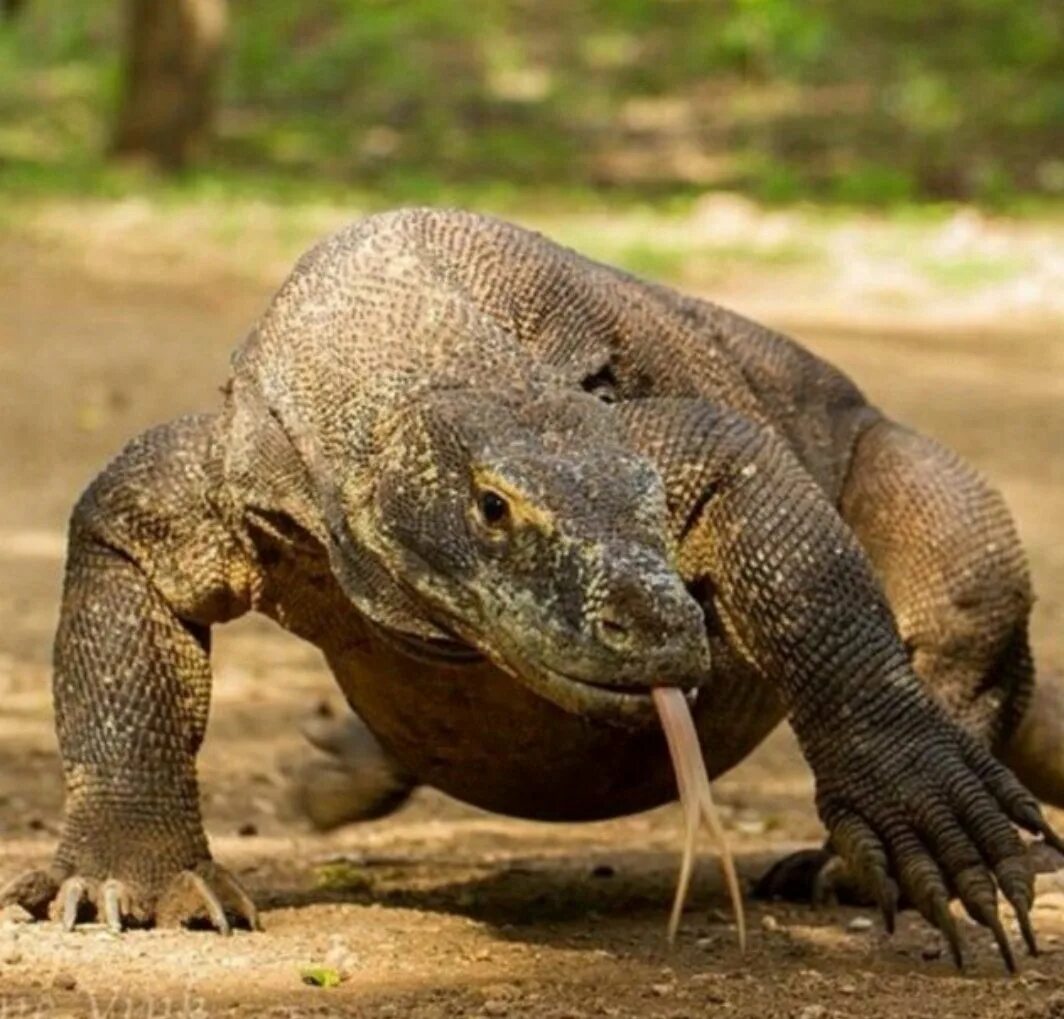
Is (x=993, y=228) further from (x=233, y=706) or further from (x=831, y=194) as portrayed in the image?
(x=233, y=706)

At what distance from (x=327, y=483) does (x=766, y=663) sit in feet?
2.25

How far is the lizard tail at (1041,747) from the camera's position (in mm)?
5527

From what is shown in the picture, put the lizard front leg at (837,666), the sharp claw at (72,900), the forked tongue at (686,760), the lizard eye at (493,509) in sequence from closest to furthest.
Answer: the forked tongue at (686,760) < the lizard eye at (493,509) < the lizard front leg at (837,666) < the sharp claw at (72,900)

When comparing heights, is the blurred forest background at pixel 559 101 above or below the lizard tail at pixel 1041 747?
above

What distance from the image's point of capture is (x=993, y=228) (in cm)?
1688

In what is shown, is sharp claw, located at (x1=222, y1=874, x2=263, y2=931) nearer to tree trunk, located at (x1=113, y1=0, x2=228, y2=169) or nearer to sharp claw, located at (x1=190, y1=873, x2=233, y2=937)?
sharp claw, located at (x1=190, y1=873, x2=233, y2=937)

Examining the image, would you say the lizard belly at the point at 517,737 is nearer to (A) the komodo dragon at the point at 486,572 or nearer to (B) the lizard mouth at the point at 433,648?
(A) the komodo dragon at the point at 486,572

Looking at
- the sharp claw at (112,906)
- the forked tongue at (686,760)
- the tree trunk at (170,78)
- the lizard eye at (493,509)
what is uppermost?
the tree trunk at (170,78)

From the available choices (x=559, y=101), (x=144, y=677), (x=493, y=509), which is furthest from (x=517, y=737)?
(x=559, y=101)

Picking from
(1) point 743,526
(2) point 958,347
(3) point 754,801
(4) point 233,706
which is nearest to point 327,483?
(1) point 743,526

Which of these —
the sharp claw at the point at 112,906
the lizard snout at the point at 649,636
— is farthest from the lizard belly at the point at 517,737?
the lizard snout at the point at 649,636

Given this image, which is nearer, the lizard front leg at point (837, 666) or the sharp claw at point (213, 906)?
the lizard front leg at point (837, 666)

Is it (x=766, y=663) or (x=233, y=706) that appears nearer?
(x=766, y=663)

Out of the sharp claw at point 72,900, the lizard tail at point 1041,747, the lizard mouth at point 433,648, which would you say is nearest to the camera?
the lizard mouth at point 433,648
